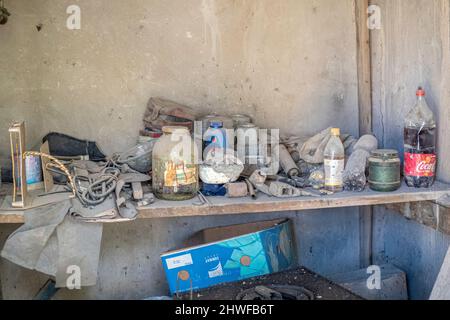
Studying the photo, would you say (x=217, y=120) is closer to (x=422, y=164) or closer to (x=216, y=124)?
(x=216, y=124)

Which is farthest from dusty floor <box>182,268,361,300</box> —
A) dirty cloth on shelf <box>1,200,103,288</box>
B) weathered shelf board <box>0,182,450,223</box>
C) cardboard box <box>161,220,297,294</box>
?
dirty cloth on shelf <box>1,200,103,288</box>

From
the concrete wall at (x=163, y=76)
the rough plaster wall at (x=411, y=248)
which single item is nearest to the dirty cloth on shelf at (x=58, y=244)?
the concrete wall at (x=163, y=76)

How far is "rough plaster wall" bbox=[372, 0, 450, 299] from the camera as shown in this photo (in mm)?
2154

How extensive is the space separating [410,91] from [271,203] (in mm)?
863

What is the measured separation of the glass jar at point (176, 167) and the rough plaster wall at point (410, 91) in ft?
3.28

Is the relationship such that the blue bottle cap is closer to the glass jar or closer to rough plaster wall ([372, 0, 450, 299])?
the glass jar

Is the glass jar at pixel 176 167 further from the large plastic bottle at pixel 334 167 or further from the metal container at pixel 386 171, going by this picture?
the metal container at pixel 386 171

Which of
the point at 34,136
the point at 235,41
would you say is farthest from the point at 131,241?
the point at 235,41

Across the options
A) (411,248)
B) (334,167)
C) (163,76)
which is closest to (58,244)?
(163,76)

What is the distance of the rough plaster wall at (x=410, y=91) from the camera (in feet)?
7.07

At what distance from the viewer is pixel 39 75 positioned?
2350 millimetres

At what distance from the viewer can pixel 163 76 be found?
246cm
